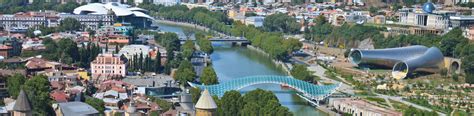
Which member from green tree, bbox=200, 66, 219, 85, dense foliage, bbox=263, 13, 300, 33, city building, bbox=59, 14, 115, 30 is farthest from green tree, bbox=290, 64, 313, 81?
dense foliage, bbox=263, 13, 300, 33

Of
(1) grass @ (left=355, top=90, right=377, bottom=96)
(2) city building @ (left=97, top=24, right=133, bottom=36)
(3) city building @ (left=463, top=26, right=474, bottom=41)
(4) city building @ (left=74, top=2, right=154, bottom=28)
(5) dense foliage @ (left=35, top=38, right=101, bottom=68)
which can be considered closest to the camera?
(1) grass @ (left=355, top=90, right=377, bottom=96)

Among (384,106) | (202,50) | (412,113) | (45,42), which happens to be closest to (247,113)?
(412,113)

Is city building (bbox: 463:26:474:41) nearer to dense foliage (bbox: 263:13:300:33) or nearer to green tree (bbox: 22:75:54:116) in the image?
dense foliage (bbox: 263:13:300:33)

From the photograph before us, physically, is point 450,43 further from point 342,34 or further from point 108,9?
point 108,9

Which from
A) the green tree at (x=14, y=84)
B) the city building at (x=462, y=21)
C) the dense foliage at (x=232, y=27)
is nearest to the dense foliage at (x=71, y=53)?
the green tree at (x=14, y=84)

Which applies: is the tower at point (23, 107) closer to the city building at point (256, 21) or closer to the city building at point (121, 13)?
the city building at point (121, 13)
